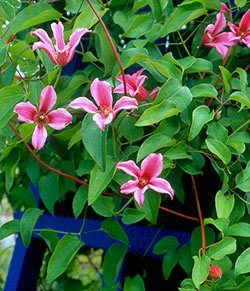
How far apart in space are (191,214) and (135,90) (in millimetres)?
321

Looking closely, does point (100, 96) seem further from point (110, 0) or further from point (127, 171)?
point (110, 0)

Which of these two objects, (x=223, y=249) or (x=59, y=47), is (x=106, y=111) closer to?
(x=59, y=47)

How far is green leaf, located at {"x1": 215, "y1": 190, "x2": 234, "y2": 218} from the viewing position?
29.7 inches

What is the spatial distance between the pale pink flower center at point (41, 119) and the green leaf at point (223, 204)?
0.23 metres

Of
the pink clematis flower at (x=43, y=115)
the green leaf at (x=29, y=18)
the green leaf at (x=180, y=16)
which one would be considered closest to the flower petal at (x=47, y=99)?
the pink clematis flower at (x=43, y=115)

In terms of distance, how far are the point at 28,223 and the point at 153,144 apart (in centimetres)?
30

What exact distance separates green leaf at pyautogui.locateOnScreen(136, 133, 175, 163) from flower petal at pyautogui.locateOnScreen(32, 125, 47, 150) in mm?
118

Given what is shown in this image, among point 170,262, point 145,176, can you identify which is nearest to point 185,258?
point 170,262

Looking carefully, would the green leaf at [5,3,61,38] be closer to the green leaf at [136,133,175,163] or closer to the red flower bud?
the green leaf at [136,133,175,163]

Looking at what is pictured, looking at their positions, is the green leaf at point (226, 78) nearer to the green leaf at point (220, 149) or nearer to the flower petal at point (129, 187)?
the green leaf at point (220, 149)

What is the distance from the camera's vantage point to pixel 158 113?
2.42 ft

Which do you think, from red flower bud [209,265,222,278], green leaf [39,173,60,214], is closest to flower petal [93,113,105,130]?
red flower bud [209,265,222,278]

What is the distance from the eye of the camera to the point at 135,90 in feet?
2.60

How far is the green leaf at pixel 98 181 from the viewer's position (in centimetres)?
76
